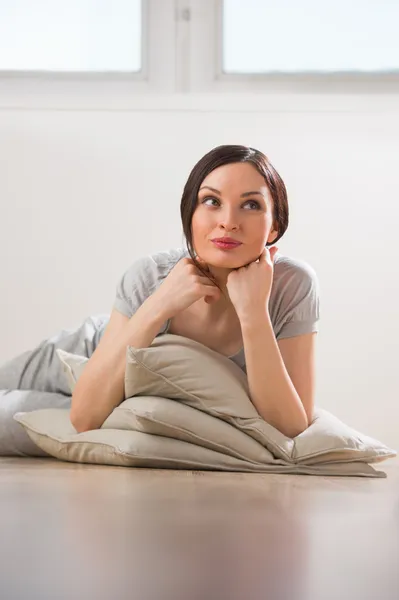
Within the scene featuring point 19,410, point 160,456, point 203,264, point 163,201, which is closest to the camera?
point 160,456

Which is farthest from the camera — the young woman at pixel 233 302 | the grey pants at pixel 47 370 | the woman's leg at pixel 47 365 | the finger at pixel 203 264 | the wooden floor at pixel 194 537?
the woman's leg at pixel 47 365

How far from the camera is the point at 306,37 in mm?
3588

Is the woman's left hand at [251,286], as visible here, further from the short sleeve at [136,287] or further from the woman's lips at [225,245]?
the short sleeve at [136,287]

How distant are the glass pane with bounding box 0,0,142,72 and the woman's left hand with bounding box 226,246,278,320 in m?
2.00

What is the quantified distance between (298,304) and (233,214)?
0.26 meters

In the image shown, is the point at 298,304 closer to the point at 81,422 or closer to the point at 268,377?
the point at 268,377

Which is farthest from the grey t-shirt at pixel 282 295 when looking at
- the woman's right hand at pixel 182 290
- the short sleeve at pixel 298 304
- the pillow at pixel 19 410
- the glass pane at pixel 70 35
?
the glass pane at pixel 70 35

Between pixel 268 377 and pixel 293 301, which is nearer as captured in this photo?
pixel 268 377

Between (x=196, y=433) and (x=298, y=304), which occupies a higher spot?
(x=298, y=304)

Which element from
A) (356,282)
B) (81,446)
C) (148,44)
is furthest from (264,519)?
(148,44)

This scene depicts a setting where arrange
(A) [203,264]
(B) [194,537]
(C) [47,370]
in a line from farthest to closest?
(C) [47,370], (A) [203,264], (B) [194,537]

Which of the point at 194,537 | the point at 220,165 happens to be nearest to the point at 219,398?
the point at 220,165

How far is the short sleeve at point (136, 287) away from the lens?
6.43 feet

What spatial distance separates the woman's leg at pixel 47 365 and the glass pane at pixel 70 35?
5.23 ft
